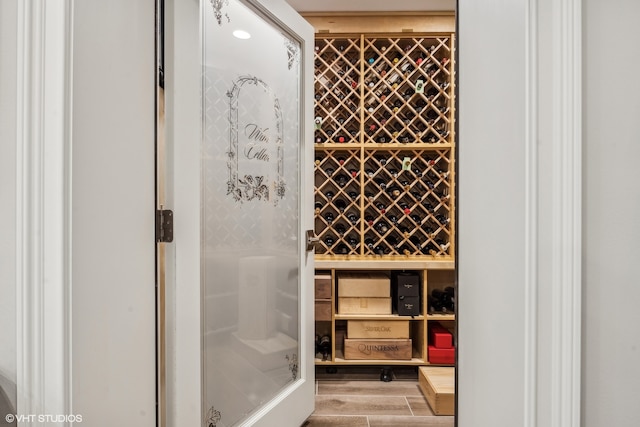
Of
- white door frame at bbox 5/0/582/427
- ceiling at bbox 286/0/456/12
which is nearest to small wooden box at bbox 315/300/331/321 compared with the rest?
white door frame at bbox 5/0/582/427

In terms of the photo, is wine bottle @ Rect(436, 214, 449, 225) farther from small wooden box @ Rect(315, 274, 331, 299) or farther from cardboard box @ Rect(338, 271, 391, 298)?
small wooden box @ Rect(315, 274, 331, 299)

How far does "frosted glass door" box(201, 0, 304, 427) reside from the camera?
140cm

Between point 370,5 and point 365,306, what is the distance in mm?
2022

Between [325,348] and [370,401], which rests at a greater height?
[325,348]

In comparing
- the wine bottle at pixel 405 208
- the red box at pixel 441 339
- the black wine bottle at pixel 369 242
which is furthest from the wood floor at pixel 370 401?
the wine bottle at pixel 405 208

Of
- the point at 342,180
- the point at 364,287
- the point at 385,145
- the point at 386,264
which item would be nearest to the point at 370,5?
the point at 385,145

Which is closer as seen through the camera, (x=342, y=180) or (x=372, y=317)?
(x=372, y=317)
